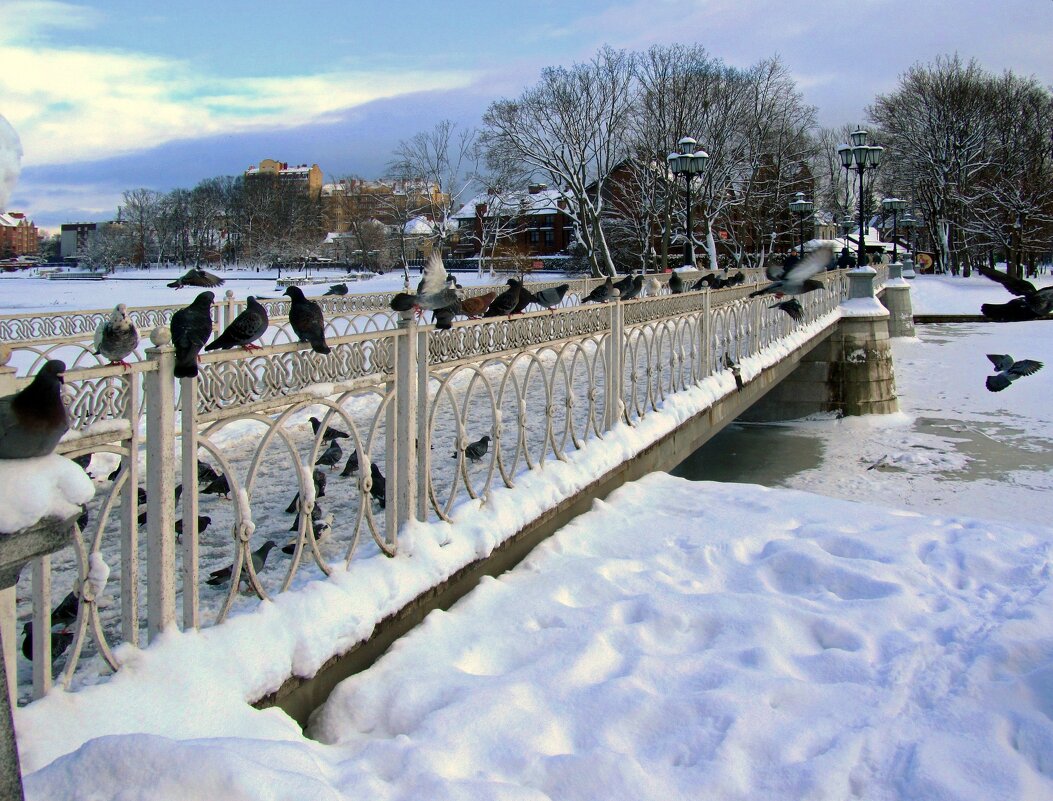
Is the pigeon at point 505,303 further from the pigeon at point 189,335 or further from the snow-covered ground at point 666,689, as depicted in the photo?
the pigeon at point 189,335

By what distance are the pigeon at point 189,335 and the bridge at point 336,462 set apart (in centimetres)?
5

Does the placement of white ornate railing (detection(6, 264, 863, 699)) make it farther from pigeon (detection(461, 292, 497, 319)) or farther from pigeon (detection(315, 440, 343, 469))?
pigeon (detection(461, 292, 497, 319))

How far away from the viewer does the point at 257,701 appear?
2842 millimetres

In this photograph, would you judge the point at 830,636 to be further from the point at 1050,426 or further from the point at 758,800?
the point at 1050,426

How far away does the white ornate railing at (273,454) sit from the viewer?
263 cm

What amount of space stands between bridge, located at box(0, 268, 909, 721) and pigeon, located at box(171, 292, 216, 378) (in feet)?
0.17

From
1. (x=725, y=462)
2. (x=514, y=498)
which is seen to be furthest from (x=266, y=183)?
(x=514, y=498)

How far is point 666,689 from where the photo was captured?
3.35m

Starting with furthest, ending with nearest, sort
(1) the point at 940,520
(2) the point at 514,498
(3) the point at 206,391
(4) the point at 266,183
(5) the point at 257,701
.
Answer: (4) the point at 266,183
(1) the point at 940,520
(2) the point at 514,498
(3) the point at 206,391
(5) the point at 257,701

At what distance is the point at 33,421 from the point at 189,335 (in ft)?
4.66

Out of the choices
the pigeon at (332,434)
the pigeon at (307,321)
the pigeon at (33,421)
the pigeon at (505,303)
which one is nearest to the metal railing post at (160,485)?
the pigeon at (33,421)

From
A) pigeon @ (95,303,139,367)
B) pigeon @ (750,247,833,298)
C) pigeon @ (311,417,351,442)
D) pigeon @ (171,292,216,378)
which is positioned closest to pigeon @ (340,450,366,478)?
pigeon @ (311,417,351,442)

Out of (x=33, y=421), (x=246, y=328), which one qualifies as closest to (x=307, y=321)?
(x=246, y=328)

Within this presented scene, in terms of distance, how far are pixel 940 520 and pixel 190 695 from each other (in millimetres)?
5044
